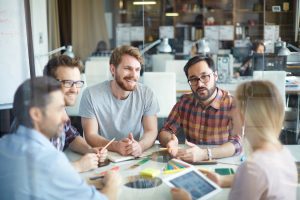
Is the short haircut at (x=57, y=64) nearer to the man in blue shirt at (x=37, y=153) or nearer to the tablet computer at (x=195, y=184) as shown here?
the man in blue shirt at (x=37, y=153)

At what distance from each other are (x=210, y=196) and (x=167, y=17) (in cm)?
531

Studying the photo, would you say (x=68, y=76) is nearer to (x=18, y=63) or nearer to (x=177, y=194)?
(x=18, y=63)

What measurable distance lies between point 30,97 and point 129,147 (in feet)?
2.12

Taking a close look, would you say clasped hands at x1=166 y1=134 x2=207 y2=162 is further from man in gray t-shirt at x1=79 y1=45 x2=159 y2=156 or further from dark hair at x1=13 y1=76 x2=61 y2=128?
dark hair at x1=13 y1=76 x2=61 y2=128

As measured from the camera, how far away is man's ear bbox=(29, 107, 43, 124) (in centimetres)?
85

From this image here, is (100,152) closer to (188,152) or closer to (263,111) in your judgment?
(188,152)

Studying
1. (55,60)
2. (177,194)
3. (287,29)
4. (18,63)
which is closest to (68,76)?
(55,60)

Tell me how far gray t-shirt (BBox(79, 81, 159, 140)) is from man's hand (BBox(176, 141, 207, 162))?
1.04ft

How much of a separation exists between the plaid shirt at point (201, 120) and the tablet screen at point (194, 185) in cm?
30

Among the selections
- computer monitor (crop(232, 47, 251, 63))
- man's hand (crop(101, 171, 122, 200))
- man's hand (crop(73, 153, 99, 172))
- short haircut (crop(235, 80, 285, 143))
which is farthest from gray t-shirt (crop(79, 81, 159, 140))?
computer monitor (crop(232, 47, 251, 63))

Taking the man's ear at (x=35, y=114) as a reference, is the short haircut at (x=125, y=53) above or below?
above

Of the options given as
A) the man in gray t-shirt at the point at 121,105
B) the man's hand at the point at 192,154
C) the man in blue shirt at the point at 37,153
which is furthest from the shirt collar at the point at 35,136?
the man in gray t-shirt at the point at 121,105

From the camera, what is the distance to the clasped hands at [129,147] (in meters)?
1.45

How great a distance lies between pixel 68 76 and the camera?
3.81ft
